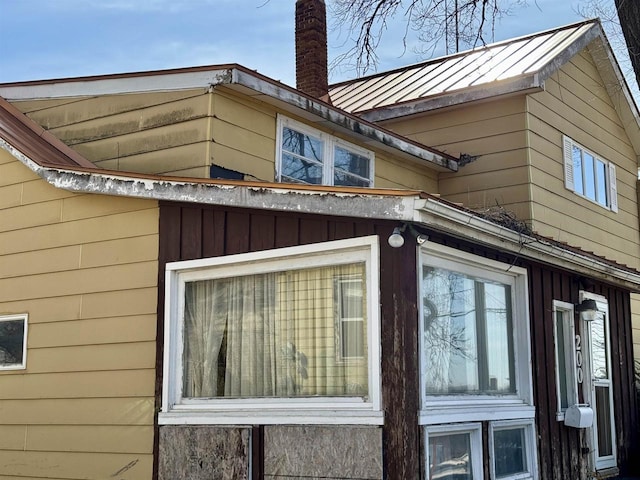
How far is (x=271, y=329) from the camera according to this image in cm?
679

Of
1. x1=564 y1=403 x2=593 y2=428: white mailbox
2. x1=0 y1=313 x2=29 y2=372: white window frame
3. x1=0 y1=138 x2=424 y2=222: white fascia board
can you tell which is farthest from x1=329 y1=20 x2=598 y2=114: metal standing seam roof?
x1=0 y1=313 x2=29 y2=372: white window frame

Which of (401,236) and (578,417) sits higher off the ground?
(401,236)

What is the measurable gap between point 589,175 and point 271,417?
25.6 ft

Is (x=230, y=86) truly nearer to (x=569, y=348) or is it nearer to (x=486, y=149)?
(x=486, y=149)

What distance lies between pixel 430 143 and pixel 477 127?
0.75 m

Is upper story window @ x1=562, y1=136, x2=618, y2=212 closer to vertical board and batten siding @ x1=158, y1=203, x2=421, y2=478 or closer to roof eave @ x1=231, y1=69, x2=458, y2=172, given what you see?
roof eave @ x1=231, y1=69, x2=458, y2=172

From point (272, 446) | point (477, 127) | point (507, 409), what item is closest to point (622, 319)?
point (477, 127)

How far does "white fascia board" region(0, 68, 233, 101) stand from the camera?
829 cm

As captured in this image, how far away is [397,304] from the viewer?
6.09 metres

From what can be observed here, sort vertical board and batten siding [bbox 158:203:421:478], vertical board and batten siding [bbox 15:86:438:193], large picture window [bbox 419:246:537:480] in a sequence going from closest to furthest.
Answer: vertical board and batten siding [bbox 158:203:421:478], large picture window [bbox 419:246:537:480], vertical board and batten siding [bbox 15:86:438:193]

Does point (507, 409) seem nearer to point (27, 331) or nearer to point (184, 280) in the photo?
point (184, 280)

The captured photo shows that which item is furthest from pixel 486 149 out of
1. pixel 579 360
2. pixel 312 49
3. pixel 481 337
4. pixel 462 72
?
pixel 481 337

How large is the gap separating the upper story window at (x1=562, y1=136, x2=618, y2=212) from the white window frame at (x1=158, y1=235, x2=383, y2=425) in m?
6.22

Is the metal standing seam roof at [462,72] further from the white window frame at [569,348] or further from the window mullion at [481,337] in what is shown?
the window mullion at [481,337]
